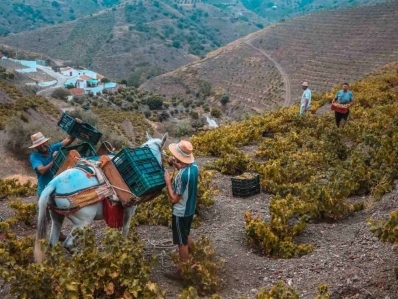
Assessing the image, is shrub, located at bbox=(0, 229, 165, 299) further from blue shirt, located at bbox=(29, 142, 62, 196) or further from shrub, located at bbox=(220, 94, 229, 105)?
shrub, located at bbox=(220, 94, 229, 105)

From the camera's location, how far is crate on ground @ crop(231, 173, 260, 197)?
8.75 m

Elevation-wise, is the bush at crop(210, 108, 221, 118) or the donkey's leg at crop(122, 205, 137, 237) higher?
the donkey's leg at crop(122, 205, 137, 237)

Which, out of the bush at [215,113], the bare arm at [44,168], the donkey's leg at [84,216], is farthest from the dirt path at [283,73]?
the donkey's leg at [84,216]

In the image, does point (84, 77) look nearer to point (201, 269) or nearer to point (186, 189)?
point (186, 189)

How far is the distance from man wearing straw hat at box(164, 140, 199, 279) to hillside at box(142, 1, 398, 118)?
50.5 metres

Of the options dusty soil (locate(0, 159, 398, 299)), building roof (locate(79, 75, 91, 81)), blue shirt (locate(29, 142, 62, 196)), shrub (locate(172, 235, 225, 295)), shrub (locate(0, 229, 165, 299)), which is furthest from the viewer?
building roof (locate(79, 75, 91, 81))

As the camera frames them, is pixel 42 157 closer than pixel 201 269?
No

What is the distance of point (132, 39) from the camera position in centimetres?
12219

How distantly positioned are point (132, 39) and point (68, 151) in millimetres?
120422

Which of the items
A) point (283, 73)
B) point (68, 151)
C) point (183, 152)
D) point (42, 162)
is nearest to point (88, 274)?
point (183, 152)

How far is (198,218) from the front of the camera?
295 inches

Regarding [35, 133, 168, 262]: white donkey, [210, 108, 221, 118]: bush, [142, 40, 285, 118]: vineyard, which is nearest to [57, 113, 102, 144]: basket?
[35, 133, 168, 262]: white donkey

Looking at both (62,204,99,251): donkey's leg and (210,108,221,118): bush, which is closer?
(62,204,99,251): donkey's leg

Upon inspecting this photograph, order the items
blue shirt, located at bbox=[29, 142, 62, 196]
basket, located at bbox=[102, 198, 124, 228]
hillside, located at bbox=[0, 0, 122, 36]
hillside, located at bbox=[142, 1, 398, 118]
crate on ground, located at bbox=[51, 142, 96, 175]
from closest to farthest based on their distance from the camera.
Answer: basket, located at bbox=[102, 198, 124, 228] → crate on ground, located at bbox=[51, 142, 96, 175] → blue shirt, located at bbox=[29, 142, 62, 196] → hillside, located at bbox=[142, 1, 398, 118] → hillside, located at bbox=[0, 0, 122, 36]
